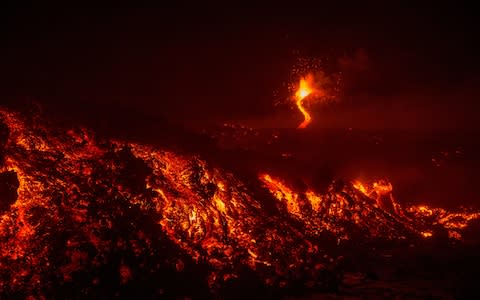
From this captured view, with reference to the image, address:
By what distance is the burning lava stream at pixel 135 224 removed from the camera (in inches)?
494

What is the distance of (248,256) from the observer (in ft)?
52.6

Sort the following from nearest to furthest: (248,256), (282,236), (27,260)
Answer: (27,260)
(248,256)
(282,236)

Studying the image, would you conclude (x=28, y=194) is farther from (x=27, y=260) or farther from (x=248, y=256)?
(x=248, y=256)

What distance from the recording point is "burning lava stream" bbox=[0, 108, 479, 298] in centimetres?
1255

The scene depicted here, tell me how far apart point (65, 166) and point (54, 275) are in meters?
5.61

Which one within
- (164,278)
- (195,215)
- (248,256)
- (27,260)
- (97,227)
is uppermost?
(195,215)

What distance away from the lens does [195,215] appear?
668 inches

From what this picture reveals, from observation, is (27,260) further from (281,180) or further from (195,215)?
(281,180)

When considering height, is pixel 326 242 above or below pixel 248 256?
above

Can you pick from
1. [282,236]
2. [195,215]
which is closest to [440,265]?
[282,236]

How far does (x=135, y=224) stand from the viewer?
15133 mm

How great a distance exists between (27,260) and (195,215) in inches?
268

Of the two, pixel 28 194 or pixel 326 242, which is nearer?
pixel 28 194

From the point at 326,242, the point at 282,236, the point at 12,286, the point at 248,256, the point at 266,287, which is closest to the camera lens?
the point at 12,286
